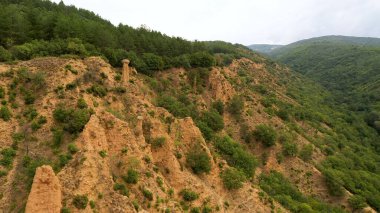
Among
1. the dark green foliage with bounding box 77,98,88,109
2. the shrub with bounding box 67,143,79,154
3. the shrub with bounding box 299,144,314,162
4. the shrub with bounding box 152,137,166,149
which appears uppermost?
the dark green foliage with bounding box 77,98,88,109

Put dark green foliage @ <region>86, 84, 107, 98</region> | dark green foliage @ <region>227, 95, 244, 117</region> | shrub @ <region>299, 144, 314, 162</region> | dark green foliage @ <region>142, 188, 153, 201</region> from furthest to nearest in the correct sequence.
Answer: dark green foliage @ <region>227, 95, 244, 117</region> < shrub @ <region>299, 144, 314, 162</region> < dark green foliage @ <region>86, 84, 107, 98</region> < dark green foliage @ <region>142, 188, 153, 201</region>

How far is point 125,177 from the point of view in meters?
34.7

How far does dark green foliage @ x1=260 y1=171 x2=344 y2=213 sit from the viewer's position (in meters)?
48.6

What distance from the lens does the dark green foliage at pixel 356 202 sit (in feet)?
183

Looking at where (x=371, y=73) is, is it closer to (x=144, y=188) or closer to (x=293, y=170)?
(x=293, y=170)

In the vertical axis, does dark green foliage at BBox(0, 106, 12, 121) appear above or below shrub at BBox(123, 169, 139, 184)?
above

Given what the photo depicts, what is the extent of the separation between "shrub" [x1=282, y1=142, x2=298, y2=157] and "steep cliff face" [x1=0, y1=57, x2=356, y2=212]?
8.31 meters

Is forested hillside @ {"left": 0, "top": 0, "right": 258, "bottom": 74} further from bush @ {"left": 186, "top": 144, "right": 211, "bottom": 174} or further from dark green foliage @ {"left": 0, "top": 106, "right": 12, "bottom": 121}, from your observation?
bush @ {"left": 186, "top": 144, "right": 211, "bottom": 174}

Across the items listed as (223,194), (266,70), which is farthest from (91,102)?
(266,70)

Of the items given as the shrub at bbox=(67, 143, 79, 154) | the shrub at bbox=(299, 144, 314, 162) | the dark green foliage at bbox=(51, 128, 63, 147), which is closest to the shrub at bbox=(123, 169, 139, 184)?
the shrub at bbox=(67, 143, 79, 154)

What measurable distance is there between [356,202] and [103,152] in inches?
→ 1732

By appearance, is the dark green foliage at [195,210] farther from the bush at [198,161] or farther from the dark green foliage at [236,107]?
the dark green foliage at [236,107]

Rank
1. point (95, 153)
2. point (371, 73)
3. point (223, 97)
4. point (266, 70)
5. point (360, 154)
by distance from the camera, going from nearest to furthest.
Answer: point (95, 153) < point (223, 97) < point (360, 154) < point (266, 70) < point (371, 73)

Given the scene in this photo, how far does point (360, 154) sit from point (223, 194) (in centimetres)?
5131
